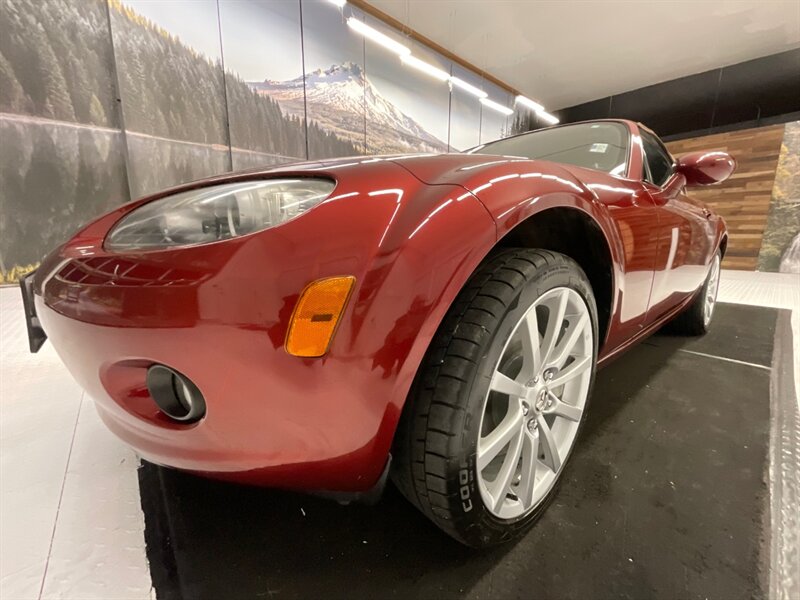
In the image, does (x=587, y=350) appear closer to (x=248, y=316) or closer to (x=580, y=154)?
(x=248, y=316)

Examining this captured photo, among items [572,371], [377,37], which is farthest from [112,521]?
[377,37]

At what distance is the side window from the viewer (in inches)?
59.4

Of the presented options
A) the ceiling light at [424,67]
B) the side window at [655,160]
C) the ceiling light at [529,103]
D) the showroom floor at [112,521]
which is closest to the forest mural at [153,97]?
the ceiling light at [424,67]

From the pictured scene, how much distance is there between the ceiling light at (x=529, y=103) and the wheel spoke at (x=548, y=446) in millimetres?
8844

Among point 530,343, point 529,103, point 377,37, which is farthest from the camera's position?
point 529,103

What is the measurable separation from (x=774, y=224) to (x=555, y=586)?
812 centimetres

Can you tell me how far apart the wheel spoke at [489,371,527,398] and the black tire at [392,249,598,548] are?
37mm

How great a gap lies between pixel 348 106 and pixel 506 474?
5.26 meters

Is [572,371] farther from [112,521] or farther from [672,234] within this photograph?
[112,521]

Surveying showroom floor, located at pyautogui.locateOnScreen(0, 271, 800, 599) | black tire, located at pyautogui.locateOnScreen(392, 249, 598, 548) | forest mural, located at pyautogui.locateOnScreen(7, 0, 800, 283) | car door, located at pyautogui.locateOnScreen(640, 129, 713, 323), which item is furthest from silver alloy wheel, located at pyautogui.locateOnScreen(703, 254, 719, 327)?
forest mural, located at pyautogui.locateOnScreen(7, 0, 800, 283)

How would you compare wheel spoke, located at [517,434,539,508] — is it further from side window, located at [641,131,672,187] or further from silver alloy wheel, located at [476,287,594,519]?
side window, located at [641,131,672,187]

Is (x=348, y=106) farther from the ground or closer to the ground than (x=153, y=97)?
farther from the ground

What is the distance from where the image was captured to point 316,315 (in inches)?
20.3

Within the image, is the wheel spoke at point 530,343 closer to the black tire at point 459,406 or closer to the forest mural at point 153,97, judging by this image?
the black tire at point 459,406
